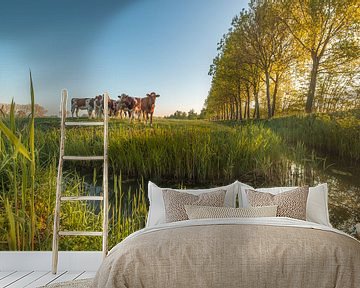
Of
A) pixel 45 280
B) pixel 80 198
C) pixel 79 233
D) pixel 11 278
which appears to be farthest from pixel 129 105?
pixel 11 278

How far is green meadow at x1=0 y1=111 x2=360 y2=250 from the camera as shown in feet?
18.4

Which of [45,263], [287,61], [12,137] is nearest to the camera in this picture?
[12,137]

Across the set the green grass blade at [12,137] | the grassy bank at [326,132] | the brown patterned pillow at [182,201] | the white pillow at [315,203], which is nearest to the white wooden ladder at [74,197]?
the green grass blade at [12,137]

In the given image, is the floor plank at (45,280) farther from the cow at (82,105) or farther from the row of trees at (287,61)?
the row of trees at (287,61)

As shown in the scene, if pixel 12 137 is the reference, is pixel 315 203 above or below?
below

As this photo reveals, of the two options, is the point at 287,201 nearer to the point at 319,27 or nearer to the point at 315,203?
the point at 315,203

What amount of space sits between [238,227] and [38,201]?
8.67ft

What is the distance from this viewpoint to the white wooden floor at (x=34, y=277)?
4.90 meters

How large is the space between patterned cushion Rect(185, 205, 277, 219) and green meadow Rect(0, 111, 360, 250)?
1.20 m

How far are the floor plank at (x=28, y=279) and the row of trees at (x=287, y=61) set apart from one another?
2.33 m

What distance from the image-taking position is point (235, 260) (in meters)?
3.47

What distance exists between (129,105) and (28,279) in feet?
6.55

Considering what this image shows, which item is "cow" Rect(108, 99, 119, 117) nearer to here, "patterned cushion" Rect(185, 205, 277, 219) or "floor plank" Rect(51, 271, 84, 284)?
"floor plank" Rect(51, 271, 84, 284)

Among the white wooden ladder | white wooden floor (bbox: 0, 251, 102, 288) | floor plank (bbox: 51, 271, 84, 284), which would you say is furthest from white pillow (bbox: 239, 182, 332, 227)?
floor plank (bbox: 51, 271, 84, 284)
